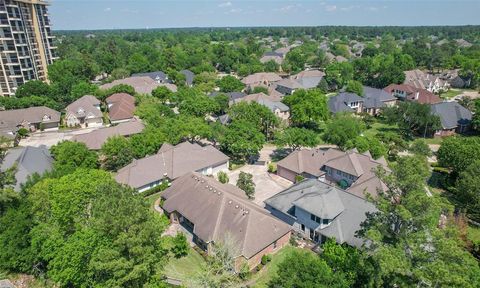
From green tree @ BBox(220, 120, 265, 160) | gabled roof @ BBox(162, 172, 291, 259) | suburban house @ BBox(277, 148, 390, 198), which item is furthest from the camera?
green tree @ BBox(220, 120, 265, 160)

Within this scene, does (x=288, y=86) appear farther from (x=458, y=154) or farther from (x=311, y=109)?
(x=458, y=154)

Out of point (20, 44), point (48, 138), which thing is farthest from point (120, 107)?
point (20, 44)

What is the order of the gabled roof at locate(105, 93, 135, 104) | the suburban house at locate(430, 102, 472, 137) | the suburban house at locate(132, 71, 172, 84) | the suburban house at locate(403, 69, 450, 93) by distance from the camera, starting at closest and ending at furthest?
the suburban house at locate(430, 102, 472, 137), the gabled roof at locate(105, 93, 135, 104), the suburban house at locate(403, 69, 450, 93), the suburban house at locate(132, 71, 172, 84)

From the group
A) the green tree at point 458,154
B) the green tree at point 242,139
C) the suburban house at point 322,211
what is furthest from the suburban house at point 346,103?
the suburban house at point 322,211

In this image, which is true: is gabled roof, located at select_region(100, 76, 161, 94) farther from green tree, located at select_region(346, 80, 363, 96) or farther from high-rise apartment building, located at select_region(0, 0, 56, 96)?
green tree, located at select_region(346, 80, 363, 96)

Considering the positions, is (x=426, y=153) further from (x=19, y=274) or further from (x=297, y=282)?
(x=19, y=274)

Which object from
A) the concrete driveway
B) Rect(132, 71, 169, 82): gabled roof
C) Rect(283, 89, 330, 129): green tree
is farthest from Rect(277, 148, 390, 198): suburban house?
Rect(132, 71, 169, 82): gabled roof

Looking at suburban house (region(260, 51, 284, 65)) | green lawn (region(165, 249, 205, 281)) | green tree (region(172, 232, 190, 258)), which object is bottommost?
green lawn (region(165, 249, 205, 281))
